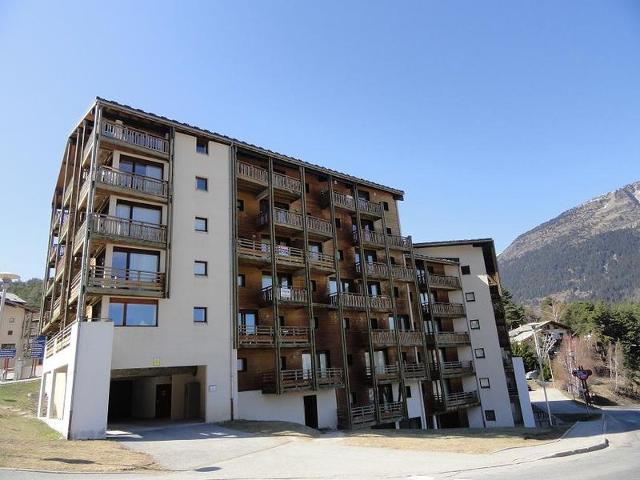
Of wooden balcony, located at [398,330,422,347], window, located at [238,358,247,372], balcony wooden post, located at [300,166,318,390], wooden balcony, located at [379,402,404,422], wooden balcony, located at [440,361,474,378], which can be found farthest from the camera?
wooden balcony, located at [440,361,474,378]

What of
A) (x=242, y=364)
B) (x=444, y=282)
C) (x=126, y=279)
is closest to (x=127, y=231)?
(x=126, y=279)

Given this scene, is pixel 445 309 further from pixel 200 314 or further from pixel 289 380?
pixel 200 314

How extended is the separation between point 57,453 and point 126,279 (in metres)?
11.4

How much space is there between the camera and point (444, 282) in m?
48.8

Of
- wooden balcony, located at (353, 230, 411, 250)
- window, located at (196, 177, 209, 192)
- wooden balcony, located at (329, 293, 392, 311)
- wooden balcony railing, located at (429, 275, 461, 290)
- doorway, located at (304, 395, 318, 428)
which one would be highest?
window, located at (196, 177, 209, 192)

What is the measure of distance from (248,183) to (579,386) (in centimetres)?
6434

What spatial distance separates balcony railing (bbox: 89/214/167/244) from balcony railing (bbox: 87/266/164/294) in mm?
2028

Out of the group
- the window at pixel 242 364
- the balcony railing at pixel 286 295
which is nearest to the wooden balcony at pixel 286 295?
the balcony railing at pixel 286 295

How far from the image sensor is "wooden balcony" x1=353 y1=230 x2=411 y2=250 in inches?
1609

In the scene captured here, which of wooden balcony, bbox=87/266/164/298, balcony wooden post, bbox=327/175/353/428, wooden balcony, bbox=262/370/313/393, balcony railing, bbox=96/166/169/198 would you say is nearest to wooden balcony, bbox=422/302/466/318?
balcony wooden post, bbox=327/175/353/428

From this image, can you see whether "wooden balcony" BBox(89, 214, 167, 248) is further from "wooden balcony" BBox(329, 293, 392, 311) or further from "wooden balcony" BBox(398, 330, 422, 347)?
"wooden balcony" BBox(398, 330, 422, 347)

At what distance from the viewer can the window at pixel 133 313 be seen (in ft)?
83.8

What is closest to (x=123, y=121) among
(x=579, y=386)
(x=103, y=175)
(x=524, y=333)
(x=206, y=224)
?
(x=103, y=175)

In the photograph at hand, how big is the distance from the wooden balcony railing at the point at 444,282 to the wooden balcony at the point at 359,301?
10.2m
